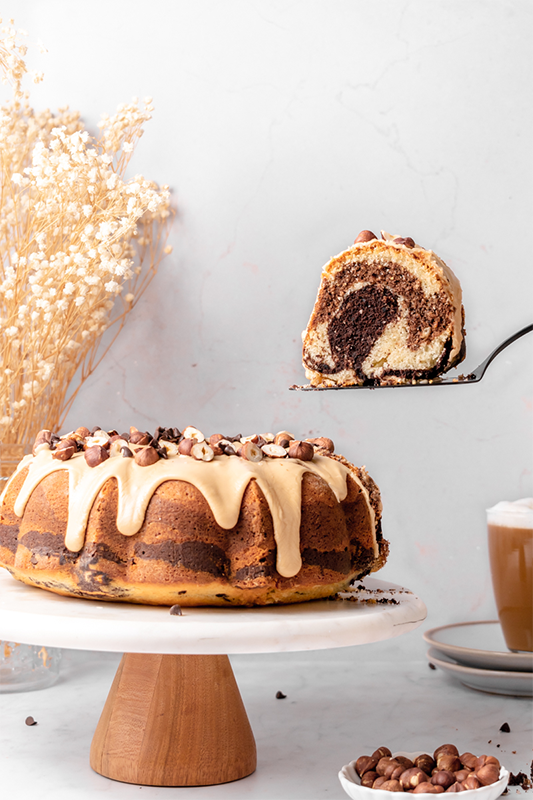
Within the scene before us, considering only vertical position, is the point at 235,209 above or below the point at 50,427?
above


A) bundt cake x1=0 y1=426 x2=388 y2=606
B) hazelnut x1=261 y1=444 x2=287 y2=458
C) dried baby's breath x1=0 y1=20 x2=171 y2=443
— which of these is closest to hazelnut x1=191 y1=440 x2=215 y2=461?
bundt cake x1=0 y1=426 x2=388 y2=606

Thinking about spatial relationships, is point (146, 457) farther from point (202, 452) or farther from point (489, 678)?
point (489, 678)

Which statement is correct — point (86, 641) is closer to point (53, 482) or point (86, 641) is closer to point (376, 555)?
point (53, 482)

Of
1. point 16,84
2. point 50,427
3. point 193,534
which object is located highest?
point 16,84

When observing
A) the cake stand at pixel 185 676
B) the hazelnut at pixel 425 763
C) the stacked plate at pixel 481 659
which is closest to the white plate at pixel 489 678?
the stacked plate at pixel 481 659

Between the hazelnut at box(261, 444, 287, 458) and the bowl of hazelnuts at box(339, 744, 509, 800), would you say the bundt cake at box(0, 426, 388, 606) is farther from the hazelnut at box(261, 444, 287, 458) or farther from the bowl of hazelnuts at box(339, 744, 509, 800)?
the bowl of hazelnuts at box(339, 744, 509, 800)

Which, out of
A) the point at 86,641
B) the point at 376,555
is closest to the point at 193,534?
the point at 86,641

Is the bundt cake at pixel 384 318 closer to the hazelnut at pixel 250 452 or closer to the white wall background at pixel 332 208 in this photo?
the hazelnut at pixel 250 452
